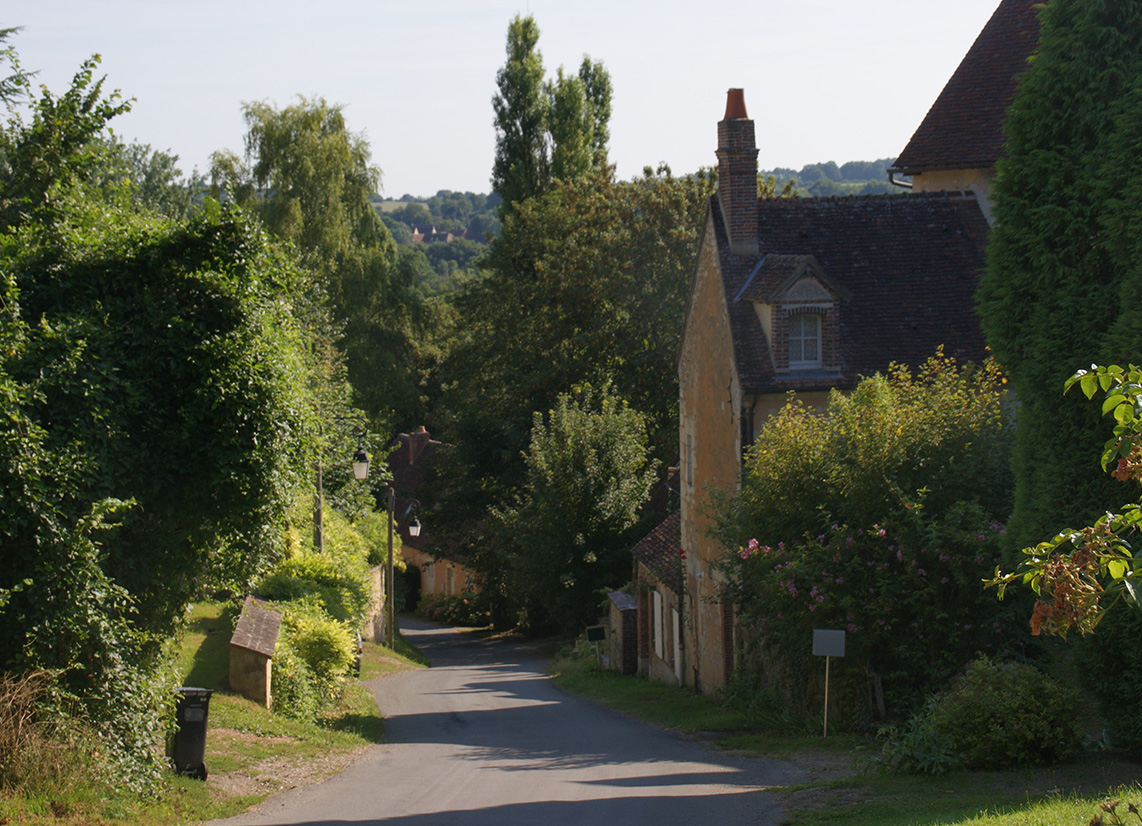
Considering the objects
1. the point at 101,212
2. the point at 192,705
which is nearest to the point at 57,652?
the point at 192,705

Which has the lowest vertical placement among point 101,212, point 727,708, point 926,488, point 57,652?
point 727,708

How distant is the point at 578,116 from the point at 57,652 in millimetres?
37902

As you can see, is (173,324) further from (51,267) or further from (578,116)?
(578,116)

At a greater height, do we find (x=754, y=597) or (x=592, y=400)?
(x=592, y=400)

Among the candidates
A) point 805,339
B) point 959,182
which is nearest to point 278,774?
point 805,339

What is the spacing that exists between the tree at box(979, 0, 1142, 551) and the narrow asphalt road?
4.38 m

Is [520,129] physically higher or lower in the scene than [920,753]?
higher

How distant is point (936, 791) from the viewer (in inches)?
382

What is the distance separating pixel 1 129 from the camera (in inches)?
512

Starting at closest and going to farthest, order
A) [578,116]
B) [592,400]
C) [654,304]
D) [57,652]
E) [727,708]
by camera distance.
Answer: [57,652] < [727,708] < [654,304] < [592,400] < [578,116]

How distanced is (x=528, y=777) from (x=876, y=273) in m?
10.9

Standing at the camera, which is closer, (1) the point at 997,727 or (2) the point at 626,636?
(1) the point at 997,727

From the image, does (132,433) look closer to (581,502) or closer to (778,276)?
(778,276)

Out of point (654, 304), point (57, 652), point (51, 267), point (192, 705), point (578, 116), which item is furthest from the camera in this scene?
point (578, 116)
